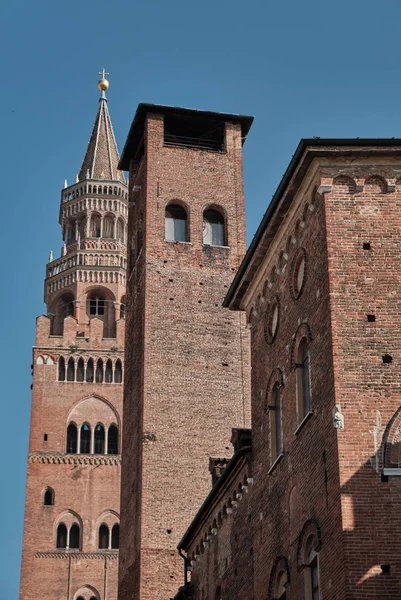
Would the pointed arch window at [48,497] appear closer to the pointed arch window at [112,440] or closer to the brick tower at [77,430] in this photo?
the brick tower at [77,430]

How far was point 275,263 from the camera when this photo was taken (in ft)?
75.6

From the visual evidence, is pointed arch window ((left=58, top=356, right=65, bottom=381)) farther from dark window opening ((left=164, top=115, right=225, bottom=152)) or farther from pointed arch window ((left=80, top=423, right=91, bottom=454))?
dark window opening ((left=164, top=115, right=225, bottom=152))

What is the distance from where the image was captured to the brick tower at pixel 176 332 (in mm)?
36469

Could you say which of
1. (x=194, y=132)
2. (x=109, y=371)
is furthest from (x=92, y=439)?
(x=194, y=132)

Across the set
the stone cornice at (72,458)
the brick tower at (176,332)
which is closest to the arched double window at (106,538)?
the stone cornice at (72,458)

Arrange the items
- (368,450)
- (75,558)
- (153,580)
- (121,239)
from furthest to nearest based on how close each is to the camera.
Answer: (121,239), (75,558), (153,580), (368,450)

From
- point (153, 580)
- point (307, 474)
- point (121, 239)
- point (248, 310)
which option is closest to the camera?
point (307, 474)

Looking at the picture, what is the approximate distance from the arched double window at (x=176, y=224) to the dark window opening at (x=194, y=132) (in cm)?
243

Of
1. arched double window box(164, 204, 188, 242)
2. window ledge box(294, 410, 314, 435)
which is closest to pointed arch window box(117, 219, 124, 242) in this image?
arched double window box(164, 204, 188, 242)

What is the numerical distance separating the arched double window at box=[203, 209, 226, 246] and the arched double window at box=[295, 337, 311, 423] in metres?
20.3

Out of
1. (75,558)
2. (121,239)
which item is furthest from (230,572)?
(121,239)

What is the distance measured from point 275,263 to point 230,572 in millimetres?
6391

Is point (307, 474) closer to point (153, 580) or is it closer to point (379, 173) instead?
point (379, 173)

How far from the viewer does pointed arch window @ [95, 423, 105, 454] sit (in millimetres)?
69812
